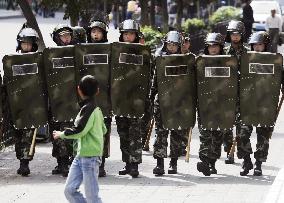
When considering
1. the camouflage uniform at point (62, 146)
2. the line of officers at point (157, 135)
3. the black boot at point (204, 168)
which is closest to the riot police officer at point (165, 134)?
the line of officers at point (157, 135)

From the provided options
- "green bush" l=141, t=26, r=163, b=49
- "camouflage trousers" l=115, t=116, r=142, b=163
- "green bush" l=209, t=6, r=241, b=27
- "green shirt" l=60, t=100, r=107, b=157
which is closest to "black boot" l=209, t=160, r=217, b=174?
"camouflage trousers" l=115, t=116, r=142, b=163

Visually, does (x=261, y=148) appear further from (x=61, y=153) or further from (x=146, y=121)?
(x=61, y=153)

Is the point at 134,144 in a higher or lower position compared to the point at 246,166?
higher

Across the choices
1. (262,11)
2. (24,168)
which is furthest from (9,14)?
(24,168)

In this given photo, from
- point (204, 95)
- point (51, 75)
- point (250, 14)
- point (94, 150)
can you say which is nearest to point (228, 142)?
point (204, 95)

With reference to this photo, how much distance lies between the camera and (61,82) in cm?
1406

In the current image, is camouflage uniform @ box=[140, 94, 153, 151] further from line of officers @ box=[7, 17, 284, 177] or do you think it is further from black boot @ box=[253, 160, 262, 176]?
black boot @ box=[253, 160, 262, 176]

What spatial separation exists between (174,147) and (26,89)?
6.47 feet

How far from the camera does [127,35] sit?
46.4 feet

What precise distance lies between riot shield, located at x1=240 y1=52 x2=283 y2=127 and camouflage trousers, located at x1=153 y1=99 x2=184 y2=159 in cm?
86

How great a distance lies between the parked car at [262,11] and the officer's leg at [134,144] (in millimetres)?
29607

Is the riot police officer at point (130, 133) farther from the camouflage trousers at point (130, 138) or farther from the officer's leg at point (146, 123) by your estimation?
the officer's leg at point (146, 123)

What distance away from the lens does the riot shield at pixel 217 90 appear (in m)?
13.9

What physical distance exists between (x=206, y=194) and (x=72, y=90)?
2474mm
